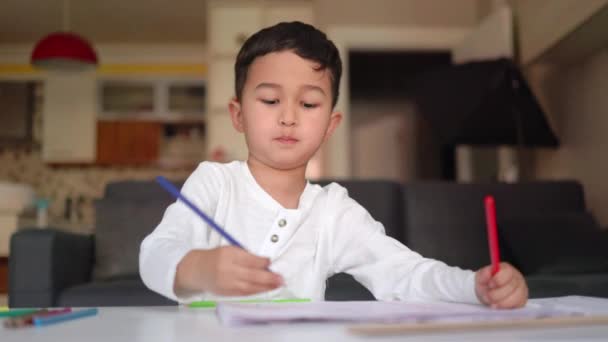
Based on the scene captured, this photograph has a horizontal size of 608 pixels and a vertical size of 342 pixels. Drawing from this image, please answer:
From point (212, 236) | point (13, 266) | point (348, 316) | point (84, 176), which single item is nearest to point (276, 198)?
point (212, 236)

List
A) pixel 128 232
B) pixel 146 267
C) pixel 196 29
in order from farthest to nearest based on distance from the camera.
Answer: pixel 196 29 → pixel 128 232 → pixel 146 267

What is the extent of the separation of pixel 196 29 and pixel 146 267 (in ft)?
13.7

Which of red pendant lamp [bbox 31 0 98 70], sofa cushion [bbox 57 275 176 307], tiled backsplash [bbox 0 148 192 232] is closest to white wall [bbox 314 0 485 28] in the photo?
red pendant lamp [bbox 31 0 98 70]

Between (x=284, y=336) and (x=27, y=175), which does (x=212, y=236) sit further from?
(x=27, y=175)

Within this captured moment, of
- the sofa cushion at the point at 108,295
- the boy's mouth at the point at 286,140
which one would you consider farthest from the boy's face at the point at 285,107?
the sofa cushion at the point at 108,295

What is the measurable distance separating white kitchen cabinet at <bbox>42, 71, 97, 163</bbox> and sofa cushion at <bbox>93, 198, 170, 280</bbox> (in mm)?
3332

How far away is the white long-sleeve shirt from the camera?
0.53 m

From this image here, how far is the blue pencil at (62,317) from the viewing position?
1.20 ft

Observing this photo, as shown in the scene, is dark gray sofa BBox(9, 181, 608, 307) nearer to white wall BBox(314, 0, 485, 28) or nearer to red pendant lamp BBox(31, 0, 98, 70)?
red pendant lamp BBox(31, 0, 98, 70)

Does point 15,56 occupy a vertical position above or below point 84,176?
above

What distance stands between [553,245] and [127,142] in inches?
149

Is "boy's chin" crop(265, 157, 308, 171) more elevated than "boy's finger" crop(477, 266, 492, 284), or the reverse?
"boy's chin" crop(265, 157, 308, 171)

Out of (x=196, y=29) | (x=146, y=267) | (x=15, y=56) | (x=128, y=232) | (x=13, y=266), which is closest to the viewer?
(x=146, y=267)

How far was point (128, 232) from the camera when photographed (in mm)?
1453
